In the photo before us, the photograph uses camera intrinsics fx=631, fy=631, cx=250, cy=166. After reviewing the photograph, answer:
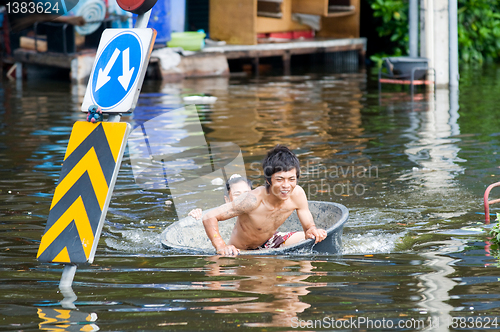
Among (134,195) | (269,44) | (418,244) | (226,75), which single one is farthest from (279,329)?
(269,44)

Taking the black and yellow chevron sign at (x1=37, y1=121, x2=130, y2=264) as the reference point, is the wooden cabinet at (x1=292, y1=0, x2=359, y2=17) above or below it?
above

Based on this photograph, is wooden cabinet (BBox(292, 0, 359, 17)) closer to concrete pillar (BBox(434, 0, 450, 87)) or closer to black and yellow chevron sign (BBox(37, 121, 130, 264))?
concrete pillar (BBox(434, 0, 450, 87))

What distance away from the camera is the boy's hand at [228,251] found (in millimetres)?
4535

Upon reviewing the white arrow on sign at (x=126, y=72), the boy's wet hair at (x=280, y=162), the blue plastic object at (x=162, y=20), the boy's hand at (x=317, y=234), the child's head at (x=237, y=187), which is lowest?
the boy's hand at (x=317, y=234)

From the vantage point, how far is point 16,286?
4.03m

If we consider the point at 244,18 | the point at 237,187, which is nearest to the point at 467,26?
the point at 244,18

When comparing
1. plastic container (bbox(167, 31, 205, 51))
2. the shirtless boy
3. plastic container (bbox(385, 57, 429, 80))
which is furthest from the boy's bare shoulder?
plastic container (bbox(167, 31, 205, 51))

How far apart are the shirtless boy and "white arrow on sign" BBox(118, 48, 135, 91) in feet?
4.81

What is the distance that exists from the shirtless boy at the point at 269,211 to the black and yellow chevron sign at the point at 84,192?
1.34 meters

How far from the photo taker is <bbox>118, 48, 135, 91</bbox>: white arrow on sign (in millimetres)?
3486

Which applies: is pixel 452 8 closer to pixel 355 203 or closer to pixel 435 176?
pixel 435 176

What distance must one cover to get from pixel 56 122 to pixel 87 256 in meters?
7.97

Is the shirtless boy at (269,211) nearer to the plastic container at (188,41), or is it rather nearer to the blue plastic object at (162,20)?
the plastic container at (188,41)
